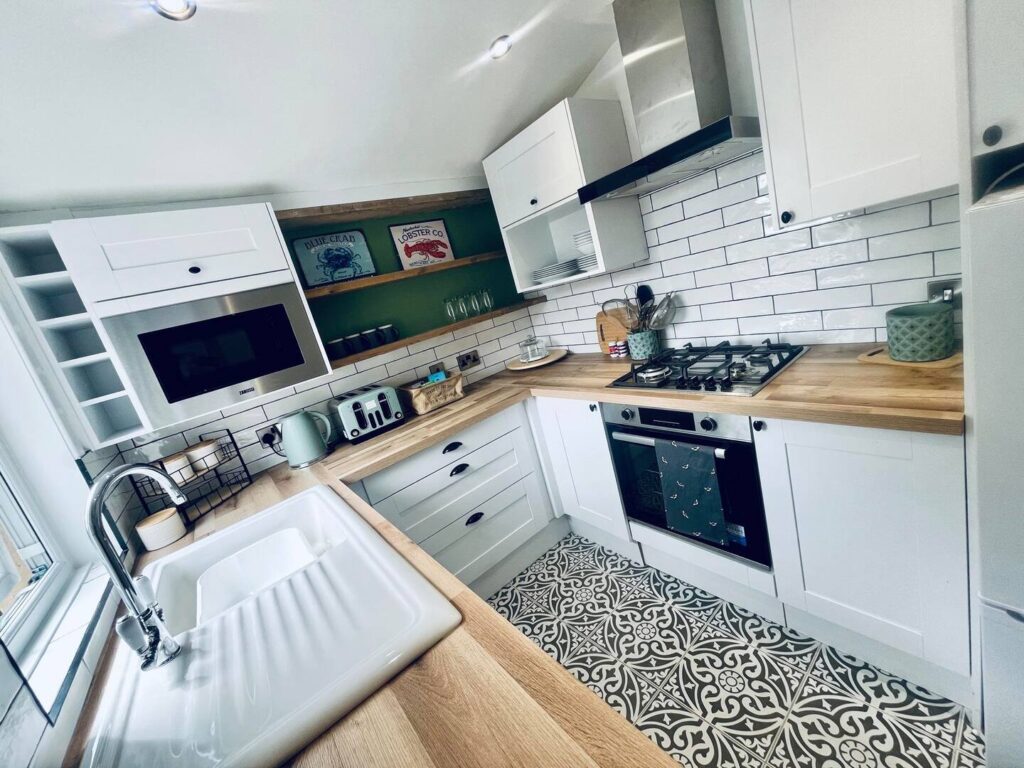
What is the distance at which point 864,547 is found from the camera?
4.06ft

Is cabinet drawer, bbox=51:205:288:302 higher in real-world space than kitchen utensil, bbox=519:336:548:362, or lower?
higher

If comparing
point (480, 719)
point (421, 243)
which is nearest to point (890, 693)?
point (480, 719)

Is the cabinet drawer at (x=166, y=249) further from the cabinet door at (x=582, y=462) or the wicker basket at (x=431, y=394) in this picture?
the cabinet door at (x=582, y=462)

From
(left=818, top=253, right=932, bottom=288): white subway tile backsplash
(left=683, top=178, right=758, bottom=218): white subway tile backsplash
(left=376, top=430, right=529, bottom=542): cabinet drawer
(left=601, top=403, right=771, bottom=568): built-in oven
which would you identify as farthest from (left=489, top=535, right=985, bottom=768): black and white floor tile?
(left=683, top=178, right=758, bottom=218): white subway tile backsplash

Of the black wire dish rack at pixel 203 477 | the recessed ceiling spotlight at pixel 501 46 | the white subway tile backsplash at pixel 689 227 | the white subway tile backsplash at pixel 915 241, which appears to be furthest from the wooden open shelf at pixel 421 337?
the white subway tile backsplash at pixel 915 241

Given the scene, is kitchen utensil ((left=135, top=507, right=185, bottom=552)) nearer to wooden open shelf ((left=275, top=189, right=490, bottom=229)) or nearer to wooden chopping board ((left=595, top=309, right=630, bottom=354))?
wooden open shelf ((left=275, top=189, right=490, bottom=229))

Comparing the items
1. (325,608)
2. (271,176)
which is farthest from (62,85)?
(325,608)

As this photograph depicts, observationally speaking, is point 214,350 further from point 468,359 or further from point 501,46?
point 501,46

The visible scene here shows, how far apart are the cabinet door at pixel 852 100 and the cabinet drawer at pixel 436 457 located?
57.2 inches

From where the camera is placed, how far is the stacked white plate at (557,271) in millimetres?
2213

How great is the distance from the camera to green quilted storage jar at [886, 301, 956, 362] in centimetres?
121

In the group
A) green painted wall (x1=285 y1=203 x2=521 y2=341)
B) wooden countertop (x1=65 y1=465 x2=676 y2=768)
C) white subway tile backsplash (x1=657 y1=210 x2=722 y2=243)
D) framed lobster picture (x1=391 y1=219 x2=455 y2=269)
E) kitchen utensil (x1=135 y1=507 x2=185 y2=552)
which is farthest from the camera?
framed lobster picture (x1=391 y1=219 x2=455 y2=269)

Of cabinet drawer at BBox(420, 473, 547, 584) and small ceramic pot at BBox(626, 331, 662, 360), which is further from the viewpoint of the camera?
small ceramic pot at BBox(626, 331, 662, 360)

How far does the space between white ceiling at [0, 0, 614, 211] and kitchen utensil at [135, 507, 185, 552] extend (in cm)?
119
